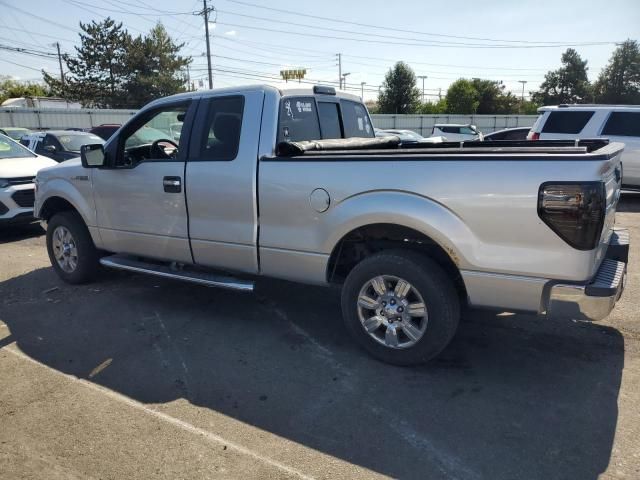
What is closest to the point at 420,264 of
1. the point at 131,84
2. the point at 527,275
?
the point at 527,275

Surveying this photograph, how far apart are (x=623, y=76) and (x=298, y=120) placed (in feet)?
218

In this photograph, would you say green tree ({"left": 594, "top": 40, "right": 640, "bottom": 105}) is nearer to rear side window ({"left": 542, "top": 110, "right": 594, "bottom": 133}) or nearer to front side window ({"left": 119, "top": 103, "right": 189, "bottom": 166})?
rear side window ({"left": 542, "top": 110, "right": 594, "bottom": 133})

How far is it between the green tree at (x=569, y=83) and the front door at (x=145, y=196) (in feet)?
→ 214

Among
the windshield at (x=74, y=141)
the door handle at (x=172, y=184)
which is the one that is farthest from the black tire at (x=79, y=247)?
the windshield at (x=74, y=141)

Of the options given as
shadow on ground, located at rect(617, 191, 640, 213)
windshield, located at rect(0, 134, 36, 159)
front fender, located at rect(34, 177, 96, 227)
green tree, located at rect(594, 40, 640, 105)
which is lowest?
shadow on ground, located at rect(617, 191, 640, 213)

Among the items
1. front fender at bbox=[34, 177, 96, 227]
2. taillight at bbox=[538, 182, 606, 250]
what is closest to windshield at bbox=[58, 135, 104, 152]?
front fender at bbox=[34, 177, 96, 227]

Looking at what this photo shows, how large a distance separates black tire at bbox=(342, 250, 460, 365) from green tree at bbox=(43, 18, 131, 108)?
181ft

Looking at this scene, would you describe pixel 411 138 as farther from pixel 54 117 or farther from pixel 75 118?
pixel 54 117

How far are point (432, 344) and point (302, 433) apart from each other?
3.69 ft

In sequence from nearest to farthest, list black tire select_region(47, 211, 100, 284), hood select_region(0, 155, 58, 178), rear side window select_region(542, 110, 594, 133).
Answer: black tire select_region(47, 211, 100, 284), hood select_region(0, 155, 58, 178), rear side window select_region(542, 110, 594, 133)

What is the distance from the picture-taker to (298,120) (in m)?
4.45

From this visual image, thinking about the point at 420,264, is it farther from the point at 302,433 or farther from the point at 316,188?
the point at 302,433

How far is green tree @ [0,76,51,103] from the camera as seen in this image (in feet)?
221

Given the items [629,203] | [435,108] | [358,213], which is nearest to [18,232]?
[358,213]
